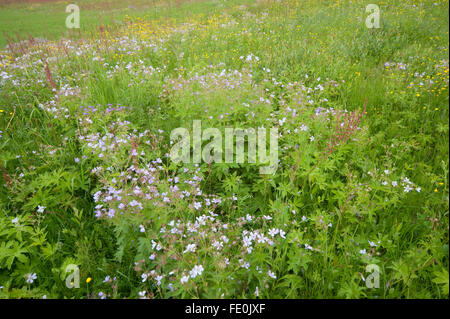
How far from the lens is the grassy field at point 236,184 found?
2.25m

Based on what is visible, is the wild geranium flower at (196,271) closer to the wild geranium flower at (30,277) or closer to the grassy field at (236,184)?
the grassy field at (236,184)

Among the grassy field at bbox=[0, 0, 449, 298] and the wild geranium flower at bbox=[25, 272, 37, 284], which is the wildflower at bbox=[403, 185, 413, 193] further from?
the wild geranium flower at bbox=[25, 272, 37, 284]

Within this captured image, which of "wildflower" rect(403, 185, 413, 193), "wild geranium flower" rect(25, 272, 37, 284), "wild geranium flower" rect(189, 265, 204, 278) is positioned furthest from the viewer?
"wildflower" rect(403, 185, 413, 193)

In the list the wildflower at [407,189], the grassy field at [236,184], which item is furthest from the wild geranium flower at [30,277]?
the wildflower at [407,189]

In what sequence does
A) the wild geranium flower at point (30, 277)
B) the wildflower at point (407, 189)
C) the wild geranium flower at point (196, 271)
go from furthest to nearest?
the wildflower at point (407, 189), the wild geranium flower at point (30, 277), the wild geranium flower at point (196, 271)

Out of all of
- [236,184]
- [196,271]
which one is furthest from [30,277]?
[236,184]

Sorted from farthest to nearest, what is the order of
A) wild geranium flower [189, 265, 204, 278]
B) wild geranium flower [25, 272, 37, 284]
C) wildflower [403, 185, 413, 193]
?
1. wildflower [403, 185, 413, 193]
2. wild geranium flower [25, 272, 37, 284]
3. wild geranium flower [189, 265, 204, 278]

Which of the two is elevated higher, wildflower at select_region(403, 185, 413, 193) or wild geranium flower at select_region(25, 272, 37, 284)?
wildflower at select_region(403, 185, 413, 193)

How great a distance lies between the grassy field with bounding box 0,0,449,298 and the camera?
2.25 m

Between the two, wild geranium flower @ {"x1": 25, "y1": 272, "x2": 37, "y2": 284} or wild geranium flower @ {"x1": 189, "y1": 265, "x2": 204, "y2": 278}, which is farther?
wild geranium flower @ {"x1": 25, "y1": 272, "x2": 37, "y2": 284}

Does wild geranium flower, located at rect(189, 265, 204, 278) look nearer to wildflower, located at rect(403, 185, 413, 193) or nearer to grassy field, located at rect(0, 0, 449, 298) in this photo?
grassy field, located at rect(0, 0, 449, 298)

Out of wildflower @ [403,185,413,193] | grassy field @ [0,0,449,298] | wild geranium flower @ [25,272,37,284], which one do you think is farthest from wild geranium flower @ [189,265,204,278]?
wildflower @ [403,185,413,193]

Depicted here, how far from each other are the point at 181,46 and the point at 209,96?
4.23 meters

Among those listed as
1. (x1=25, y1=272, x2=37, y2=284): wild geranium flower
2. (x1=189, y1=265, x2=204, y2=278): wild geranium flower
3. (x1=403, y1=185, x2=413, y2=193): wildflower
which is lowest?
(x1=25, y1=272, x2=37, y2=284): wild geranium flower
